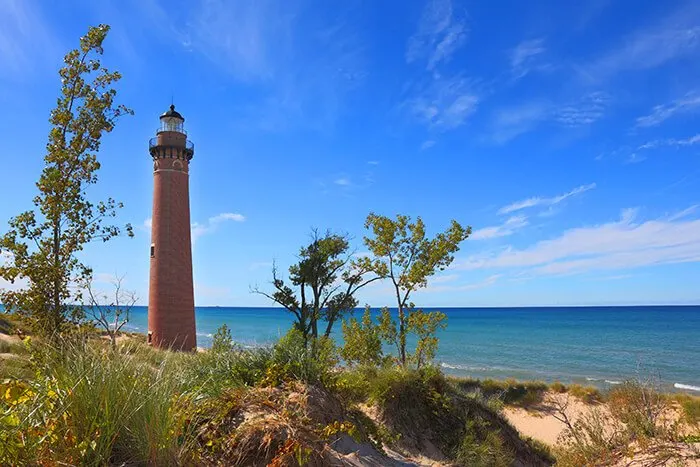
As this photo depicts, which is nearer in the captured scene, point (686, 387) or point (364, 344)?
point (364, 344)

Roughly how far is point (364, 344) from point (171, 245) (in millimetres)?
13028

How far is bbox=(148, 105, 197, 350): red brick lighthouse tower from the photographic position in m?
23.5

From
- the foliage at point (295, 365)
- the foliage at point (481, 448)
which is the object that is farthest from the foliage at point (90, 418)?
the foliage at point (481, 448)

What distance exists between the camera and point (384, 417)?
10.8 m

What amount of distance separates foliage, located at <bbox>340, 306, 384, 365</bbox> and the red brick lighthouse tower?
1056 centimetres

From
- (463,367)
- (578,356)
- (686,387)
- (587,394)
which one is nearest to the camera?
(587,394)

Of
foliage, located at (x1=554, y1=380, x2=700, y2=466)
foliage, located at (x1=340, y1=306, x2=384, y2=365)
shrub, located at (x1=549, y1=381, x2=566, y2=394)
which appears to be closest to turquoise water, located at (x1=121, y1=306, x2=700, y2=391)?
shrub, located at (x1=549, y1=381, x2=566, y2=394)

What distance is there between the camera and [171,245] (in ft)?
78.9

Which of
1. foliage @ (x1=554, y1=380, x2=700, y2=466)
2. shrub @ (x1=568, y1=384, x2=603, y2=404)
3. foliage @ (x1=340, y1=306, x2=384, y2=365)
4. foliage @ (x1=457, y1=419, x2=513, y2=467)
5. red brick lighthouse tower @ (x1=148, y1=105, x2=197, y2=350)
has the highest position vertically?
red brick lighthouse tower @ (x1=148, y1=105, x2=197, y2=350)

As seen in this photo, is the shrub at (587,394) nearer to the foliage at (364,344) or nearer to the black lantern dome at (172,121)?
the foliage at (364,344)

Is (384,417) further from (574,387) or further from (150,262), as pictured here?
(574,387)

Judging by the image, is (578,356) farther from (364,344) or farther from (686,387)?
(364,344)

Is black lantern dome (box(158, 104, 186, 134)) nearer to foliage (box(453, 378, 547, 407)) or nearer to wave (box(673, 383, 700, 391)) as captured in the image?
foliage (box(453, 378, 547, 407))

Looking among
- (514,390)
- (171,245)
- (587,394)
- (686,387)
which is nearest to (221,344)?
(171,245)
